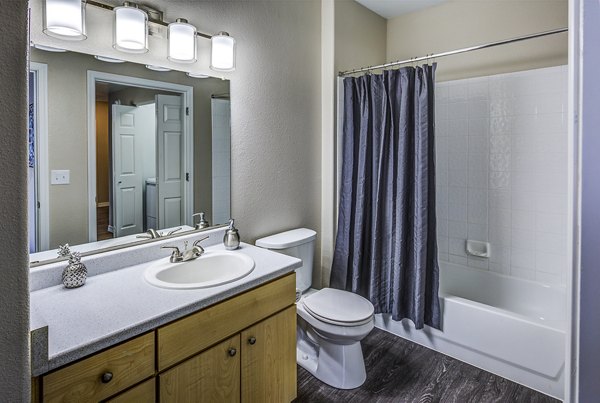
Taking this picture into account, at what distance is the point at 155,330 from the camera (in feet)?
3.85

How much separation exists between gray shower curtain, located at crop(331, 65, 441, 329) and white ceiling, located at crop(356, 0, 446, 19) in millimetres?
808

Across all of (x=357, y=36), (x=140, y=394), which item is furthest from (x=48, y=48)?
(x=357, y=36)

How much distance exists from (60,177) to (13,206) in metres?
0.93

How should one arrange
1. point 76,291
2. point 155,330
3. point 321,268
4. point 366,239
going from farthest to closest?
point 321,268 → point 366,239 → point 76,291 → point 155,330

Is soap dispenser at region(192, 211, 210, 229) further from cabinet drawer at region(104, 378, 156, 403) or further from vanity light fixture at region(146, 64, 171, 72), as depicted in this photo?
cabinet drawer at region(104, 378, 156, 403)

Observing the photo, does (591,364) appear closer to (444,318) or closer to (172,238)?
(172,238)

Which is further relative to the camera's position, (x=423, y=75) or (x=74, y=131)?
(x=423, y=75)

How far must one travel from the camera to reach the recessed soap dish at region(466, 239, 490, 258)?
270 centimetres

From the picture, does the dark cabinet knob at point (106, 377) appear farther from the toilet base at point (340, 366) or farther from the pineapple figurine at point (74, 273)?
the toilet base at point (340, 366)

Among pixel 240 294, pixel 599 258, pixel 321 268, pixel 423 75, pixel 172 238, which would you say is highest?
pixel 423 75

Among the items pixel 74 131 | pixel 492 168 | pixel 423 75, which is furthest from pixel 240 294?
pixel 492 168

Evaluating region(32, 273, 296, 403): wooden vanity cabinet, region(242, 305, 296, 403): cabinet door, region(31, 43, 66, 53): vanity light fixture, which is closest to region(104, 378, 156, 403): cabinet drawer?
region(32, 273, 296, 403): wooden vanity cabinet

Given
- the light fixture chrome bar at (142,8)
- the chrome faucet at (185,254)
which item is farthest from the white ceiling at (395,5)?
the chrome faucet at (185,254)

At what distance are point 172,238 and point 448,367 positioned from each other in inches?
69.8
